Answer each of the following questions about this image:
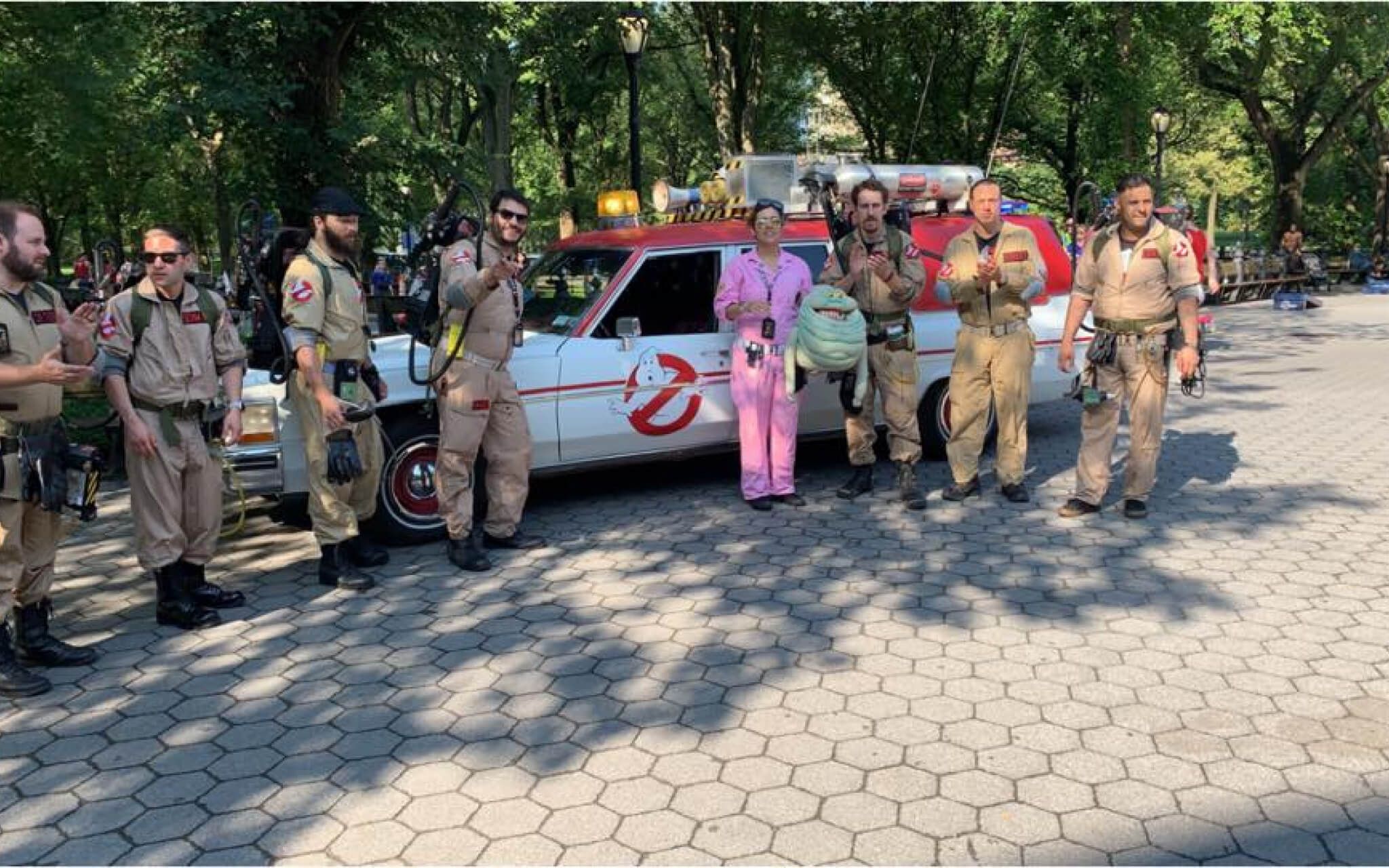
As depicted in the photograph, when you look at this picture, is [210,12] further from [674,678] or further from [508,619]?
[674,678]

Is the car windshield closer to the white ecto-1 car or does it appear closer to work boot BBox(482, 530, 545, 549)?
the white ecto-1 car

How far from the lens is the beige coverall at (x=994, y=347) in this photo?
611 centimetres

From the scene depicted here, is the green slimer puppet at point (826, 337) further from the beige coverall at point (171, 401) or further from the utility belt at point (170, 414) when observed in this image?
the utility belt at point (170, 414)

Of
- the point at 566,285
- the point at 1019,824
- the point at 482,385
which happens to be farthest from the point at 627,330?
the point at 1019,824

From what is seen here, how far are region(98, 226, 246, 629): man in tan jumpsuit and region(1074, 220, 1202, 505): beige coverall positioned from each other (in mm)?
4731

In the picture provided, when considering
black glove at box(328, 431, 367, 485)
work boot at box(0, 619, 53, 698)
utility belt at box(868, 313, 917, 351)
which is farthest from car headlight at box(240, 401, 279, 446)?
utility belt at box(868, 313, 917, 351)

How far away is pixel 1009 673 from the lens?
13.2 feet

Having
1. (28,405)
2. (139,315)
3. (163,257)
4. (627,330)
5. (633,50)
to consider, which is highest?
(633,50)

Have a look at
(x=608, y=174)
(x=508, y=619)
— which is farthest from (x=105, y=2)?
(x=608, y=174)

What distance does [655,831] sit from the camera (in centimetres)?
303

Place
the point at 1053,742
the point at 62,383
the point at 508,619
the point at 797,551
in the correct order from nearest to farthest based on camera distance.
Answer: the point at 1053,742
the point at 62,383
the point at 508,619
the point at 797,551

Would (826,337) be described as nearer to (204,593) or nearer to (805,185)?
(805,185)

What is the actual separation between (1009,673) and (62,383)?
12.6 feet

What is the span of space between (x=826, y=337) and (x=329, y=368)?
2777 mm
